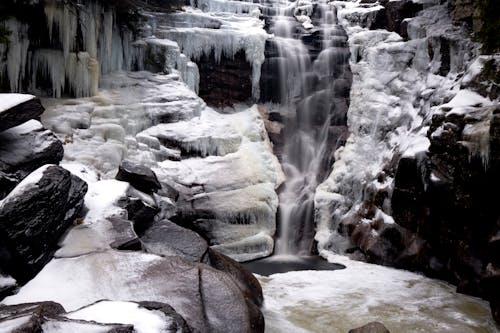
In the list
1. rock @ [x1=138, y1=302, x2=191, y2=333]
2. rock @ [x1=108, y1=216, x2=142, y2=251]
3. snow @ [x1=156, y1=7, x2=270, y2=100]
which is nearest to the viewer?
rock @ [x1=138, y1=302, x2=191, y2=333]

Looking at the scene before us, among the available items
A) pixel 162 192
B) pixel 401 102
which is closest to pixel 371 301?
pixel 162 192

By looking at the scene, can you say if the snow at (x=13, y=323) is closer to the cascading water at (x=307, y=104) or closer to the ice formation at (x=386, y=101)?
the ice formation at (x=386, y=101)

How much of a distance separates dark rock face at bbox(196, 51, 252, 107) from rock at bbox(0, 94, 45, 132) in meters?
7.84

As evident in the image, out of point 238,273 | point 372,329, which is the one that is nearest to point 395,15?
point 238,273

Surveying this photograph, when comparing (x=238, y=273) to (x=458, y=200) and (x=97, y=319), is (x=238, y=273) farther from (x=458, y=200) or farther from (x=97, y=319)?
(x=458, y=200)

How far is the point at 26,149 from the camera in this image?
21.5 ft

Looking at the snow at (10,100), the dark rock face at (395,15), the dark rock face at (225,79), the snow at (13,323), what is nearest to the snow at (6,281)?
the snow at (13,323)

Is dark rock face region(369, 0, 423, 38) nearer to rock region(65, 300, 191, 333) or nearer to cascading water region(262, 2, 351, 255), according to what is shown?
cascading water region(262, 2, 351, 255)

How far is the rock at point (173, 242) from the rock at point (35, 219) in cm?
129

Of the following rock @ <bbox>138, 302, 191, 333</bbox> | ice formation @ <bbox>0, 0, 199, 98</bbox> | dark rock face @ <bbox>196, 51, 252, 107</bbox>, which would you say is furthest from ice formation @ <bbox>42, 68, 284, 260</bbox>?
rock @ <bbox>138, 302, 191, 333</bbox>

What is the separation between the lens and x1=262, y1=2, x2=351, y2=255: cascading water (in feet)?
37.0

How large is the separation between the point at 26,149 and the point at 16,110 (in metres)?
0.68

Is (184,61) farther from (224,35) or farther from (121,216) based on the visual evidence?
(121,216)

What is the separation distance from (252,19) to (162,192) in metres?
9.02
